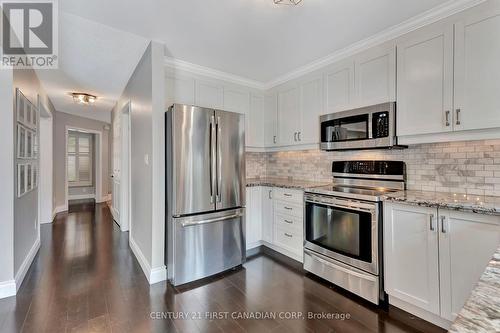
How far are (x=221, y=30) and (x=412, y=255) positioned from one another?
2622 mm

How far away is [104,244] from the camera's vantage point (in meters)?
3.71

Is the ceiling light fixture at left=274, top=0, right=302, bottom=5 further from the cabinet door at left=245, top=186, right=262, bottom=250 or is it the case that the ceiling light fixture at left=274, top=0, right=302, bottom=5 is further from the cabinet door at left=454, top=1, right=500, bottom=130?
the cabinet door at left=245, top=186, right=262, bottom=250

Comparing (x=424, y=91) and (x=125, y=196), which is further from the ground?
(x=424, y=91)

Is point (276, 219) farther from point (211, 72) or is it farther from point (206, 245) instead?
point (211, 72)

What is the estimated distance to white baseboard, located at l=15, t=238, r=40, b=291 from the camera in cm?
243

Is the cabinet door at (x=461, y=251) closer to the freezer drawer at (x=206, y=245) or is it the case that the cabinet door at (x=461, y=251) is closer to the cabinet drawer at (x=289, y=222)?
the cabinet drawer at (x=289, y=222)

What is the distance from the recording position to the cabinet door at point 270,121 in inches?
148

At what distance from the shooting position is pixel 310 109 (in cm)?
318

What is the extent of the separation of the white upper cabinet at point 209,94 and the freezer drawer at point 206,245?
150cm

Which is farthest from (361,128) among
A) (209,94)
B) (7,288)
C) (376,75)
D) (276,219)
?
(7,288)

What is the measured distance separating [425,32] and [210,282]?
317 cm

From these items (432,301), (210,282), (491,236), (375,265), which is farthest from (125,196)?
(491,236)

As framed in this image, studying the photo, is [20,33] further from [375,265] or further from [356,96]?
[375,265]

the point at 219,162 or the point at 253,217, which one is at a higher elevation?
the point at 219,162
